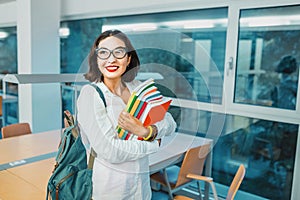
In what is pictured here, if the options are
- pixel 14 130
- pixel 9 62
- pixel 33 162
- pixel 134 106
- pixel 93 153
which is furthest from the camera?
pixel 9 62

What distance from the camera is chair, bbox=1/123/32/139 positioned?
2746 mm

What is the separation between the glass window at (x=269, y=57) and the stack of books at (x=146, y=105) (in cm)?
176

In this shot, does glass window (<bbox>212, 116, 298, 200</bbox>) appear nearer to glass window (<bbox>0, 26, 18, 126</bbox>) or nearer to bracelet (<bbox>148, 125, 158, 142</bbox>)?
bracelet (<bbox>148, 125, 158, 142</bbox>)

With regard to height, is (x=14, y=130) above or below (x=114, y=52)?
below

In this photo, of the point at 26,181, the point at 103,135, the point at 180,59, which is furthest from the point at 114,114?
the point at 26,181

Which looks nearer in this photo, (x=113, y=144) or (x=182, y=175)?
(x=113, y=144)

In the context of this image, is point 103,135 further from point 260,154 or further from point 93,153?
point 260,154

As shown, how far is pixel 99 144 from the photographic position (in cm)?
93

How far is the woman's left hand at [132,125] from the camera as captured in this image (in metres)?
0.87

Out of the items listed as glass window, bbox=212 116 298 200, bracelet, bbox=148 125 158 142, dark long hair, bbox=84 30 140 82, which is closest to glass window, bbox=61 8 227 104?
dark long hair, bbox=84 30 140 82

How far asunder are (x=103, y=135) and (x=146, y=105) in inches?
6.5

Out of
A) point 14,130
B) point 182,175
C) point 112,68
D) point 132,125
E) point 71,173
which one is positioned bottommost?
point 182,175

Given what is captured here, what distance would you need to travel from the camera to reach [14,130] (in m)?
2.85

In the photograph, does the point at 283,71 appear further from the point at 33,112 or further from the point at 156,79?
the point at 33,112
